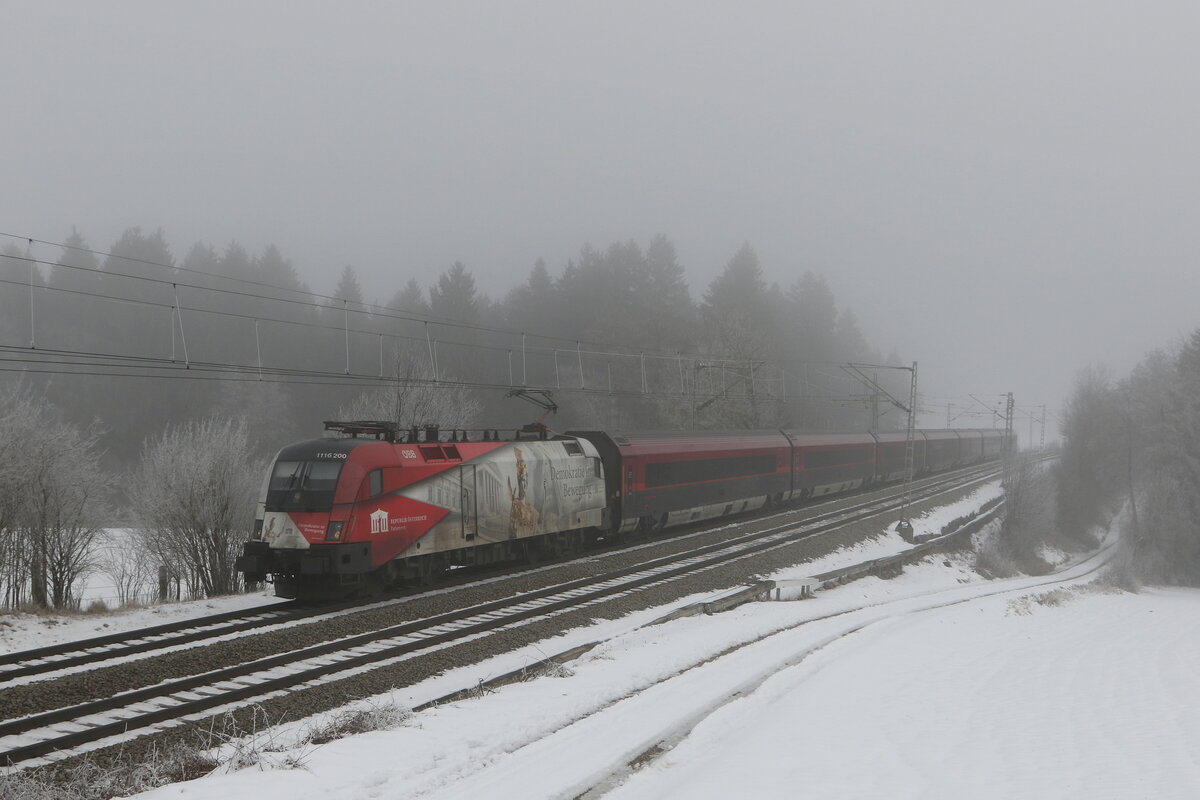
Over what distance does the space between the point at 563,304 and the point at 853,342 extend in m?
46.1

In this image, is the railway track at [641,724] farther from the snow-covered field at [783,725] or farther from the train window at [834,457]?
the train window at [834,457]

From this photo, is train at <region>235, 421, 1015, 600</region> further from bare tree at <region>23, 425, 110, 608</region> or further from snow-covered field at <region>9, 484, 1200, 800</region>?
bare tree at <region>23, 425, 110, 608</region>

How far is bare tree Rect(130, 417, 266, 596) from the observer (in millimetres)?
29797

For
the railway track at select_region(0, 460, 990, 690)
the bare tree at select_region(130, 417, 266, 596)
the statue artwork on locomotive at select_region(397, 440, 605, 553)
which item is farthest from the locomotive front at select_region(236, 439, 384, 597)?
the bare tree at select_region(130, 417, 266, 596)

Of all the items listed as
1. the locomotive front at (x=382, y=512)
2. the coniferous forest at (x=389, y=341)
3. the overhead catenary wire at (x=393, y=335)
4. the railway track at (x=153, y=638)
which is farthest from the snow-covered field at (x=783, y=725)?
the coniferous forest at (x=389, y=341)

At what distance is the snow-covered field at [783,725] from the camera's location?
861 cm

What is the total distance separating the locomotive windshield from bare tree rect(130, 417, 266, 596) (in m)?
12.3

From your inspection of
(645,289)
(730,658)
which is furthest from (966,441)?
(730,658)

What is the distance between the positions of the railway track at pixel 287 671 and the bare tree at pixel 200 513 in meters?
14.7

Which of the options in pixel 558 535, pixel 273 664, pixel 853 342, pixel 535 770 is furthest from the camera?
pixel 853 342

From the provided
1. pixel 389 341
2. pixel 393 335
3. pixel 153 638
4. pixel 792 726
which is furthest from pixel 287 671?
pixel 389 341

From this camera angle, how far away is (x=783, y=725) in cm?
1088

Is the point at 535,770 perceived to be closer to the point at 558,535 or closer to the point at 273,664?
the point at 273,664

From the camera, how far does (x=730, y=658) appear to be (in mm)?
14383
